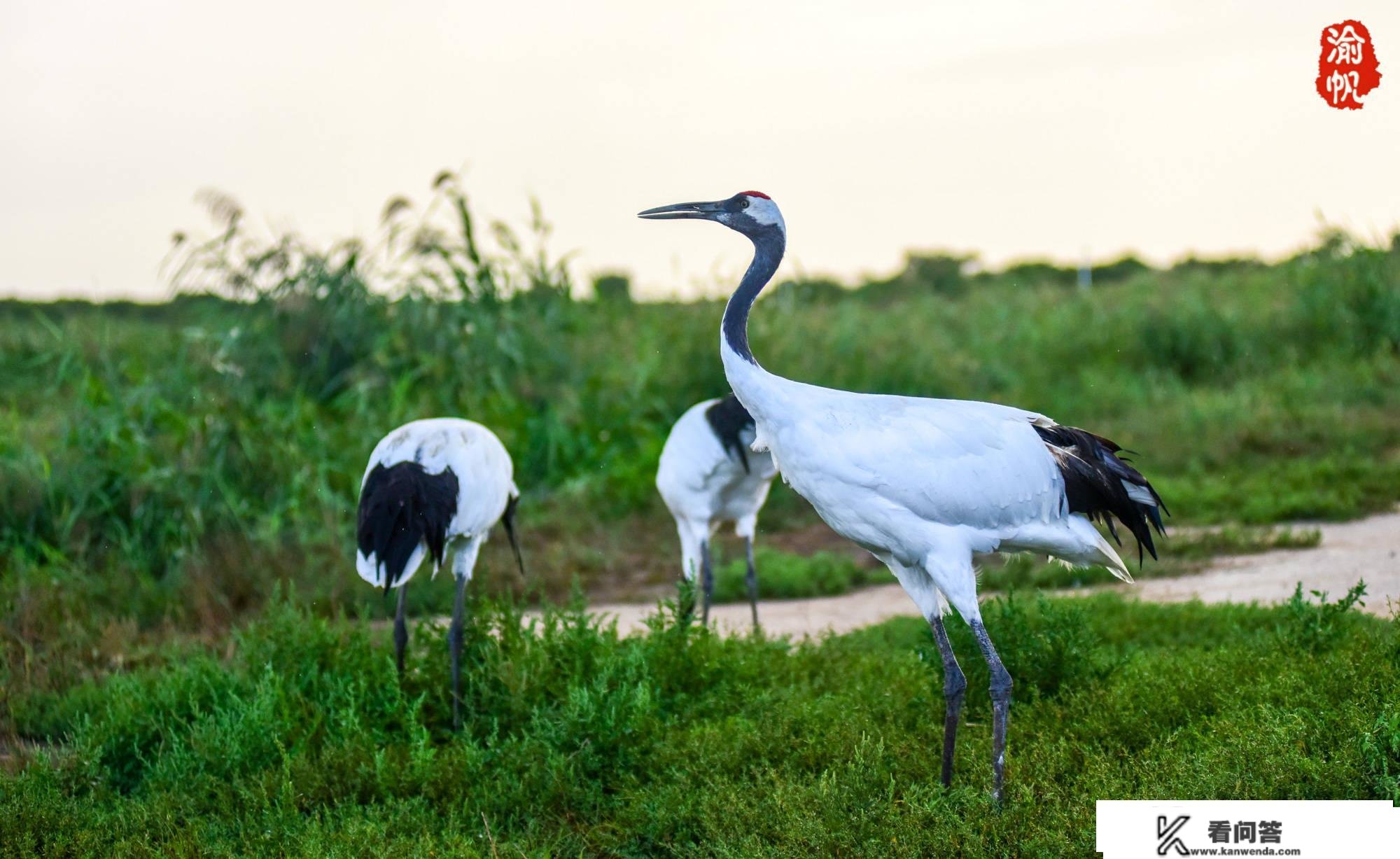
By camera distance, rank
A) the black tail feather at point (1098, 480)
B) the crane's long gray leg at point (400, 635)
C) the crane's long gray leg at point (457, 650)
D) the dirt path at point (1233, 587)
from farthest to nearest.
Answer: the dirt path at point (1233, 587)
the crane's long gray leg at point (400, 635)
the crane's long gray leg at point (457, 650)
the black tail feather at point (1098, 480)

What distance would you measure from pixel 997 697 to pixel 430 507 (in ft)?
8.66

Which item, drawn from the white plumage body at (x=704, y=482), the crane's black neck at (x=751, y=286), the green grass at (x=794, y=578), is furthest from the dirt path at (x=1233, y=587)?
the crane's black neck at (x=751, y=286)

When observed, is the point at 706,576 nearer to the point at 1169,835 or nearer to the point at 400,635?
the point at 400,635

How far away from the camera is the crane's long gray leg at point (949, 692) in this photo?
178 inches

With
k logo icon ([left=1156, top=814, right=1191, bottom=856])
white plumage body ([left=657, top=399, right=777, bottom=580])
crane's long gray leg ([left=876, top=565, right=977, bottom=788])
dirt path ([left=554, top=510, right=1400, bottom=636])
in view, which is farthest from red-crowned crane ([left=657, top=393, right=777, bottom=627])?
k logo icon ([left=1156, top=814, right=1191, bottom=856])

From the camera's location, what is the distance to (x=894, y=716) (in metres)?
5.17

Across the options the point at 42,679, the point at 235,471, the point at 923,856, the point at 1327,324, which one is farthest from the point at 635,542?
the point at 1327,324

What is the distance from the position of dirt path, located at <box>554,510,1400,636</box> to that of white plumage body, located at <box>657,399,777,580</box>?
0.54 m

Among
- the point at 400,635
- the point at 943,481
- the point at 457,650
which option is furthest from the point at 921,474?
the point at 400,635

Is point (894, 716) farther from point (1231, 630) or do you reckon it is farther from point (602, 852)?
point (1231, 630)

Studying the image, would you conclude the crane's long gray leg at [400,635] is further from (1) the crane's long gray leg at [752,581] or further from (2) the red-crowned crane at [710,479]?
(1) the crane's long gray leg at [752,581]

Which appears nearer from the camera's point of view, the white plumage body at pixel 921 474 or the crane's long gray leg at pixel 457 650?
the white plumage body at pixel 921 474

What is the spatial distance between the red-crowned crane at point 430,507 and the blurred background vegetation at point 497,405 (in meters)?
0.42

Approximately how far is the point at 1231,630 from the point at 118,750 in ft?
15.6
